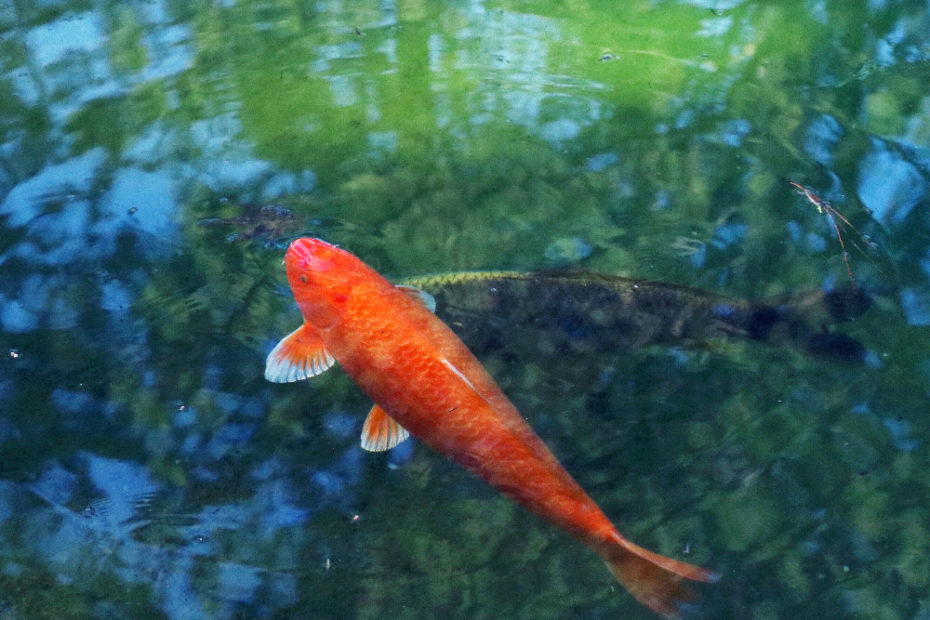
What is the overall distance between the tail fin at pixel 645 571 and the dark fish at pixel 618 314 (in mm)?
906

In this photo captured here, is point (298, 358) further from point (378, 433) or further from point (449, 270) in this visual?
point (449, 270)

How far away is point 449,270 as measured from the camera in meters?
3.07

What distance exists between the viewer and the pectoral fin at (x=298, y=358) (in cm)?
254

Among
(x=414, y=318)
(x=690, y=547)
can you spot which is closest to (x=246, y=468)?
(x=414, y=318)

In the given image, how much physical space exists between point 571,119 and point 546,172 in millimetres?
461

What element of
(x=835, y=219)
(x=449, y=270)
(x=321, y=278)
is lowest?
(x=449, y=270)

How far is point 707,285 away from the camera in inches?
116

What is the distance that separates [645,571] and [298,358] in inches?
51.4

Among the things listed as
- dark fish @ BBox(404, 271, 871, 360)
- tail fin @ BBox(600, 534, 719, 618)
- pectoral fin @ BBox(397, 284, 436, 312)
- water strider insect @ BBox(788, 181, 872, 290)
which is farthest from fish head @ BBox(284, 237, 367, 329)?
water strider insect @ BBox(788, 181, 872, 290)

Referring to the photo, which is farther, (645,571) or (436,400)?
(436,400)

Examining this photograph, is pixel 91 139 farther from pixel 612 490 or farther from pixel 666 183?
pixel 612 490

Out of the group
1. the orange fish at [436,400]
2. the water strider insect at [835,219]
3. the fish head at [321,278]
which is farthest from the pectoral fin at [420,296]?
the water strider insect at [835,219]

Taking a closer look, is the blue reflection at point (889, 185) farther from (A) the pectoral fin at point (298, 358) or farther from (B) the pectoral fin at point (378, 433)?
(A) the pectoral fin at point (298, 358)

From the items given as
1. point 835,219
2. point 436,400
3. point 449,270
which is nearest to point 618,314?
point 449,270
